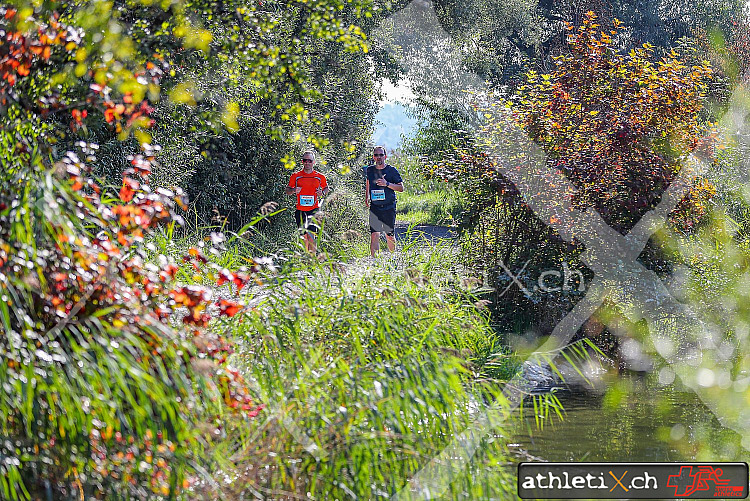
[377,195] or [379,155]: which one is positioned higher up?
[379,155]

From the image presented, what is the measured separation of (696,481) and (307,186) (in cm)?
726

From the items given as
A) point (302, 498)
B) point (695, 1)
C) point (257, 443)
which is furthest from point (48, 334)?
point (695, 1)

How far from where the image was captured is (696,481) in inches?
225

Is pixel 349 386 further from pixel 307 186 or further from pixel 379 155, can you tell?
pixel 379 155

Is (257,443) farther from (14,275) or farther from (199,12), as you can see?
(199,12)

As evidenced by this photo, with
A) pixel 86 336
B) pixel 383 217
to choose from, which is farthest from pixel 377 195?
pixel 86 336

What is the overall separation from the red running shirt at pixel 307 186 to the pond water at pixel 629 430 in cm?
475

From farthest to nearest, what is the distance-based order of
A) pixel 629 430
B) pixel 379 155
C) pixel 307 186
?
pixel 379 155 → pixel 307 186 → pixel 629 430

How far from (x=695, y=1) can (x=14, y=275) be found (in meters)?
32.4

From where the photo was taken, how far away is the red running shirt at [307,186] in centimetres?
1188

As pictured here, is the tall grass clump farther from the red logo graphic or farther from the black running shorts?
the black running shorts

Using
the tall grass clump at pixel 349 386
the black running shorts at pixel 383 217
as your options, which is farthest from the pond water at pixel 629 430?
the black running shorts at pixel 383 217

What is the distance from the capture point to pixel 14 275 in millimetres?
3744

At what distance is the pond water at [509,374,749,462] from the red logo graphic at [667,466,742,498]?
1.86ft
